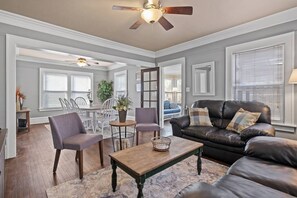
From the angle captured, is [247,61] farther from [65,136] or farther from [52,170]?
[52,170]

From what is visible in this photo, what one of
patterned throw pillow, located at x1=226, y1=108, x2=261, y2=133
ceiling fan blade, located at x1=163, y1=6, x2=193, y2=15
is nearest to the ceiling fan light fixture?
ceiling fan blade, located at x1=163, y1=6, x2=193, y2=15

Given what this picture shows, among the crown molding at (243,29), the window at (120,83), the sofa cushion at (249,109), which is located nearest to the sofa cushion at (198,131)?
the sofa cushion at (249,109)

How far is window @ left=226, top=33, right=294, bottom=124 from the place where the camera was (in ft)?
9.32

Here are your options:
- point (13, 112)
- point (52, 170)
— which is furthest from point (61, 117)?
point (13, 112)

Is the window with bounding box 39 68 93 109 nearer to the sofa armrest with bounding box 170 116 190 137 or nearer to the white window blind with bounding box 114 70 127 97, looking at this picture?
the white window blind with bounding box 114 70 127 97

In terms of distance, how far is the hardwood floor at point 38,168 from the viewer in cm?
192

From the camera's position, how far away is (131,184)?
1.98 metres

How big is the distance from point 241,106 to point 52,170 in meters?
3.44

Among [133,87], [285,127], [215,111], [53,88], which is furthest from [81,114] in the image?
[285,127]

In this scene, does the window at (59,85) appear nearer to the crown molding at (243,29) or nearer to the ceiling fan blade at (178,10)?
the crown molding at (243,29)

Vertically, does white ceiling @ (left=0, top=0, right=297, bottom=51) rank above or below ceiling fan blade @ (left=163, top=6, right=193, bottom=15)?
above

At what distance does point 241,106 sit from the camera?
3.02 meters

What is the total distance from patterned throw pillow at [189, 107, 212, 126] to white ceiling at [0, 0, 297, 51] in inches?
71.7

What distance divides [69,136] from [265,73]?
3825 millimetres
